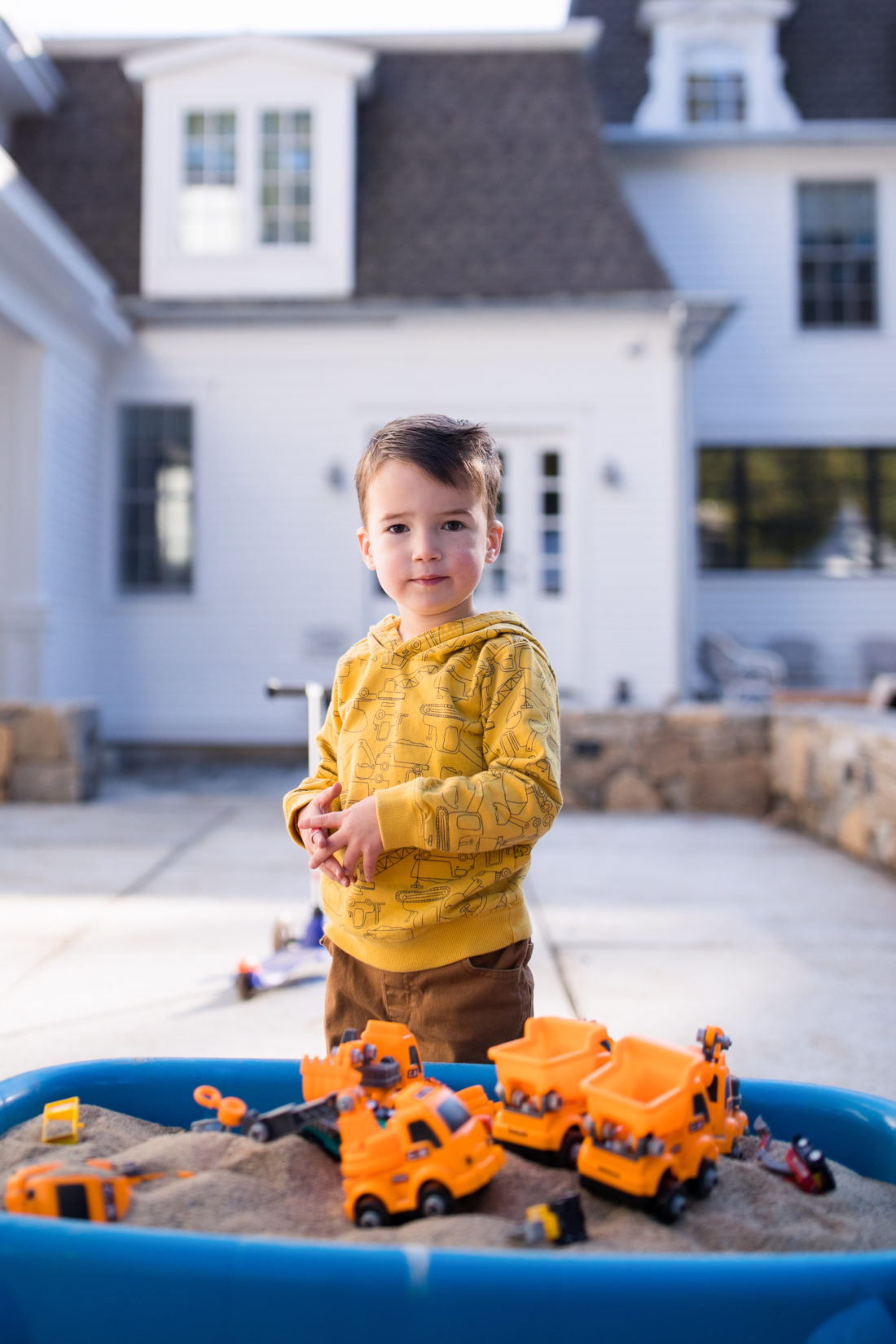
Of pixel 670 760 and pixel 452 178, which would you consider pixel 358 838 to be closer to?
pixel 670 760

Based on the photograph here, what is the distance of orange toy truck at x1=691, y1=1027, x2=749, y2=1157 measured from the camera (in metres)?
1.24

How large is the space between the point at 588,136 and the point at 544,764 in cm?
971

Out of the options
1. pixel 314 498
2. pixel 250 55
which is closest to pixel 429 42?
pixel 250 55

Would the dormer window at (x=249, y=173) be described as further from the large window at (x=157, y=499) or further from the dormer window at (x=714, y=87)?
the dormer window at (x=714, y=87)

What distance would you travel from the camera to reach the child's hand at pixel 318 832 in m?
1.35

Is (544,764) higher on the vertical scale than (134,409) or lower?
lower

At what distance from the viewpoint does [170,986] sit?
9.22ft

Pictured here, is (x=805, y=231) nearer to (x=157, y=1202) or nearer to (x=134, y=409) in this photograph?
(x=134, y=409)

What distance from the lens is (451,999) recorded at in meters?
1.48

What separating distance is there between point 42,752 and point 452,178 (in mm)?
6509

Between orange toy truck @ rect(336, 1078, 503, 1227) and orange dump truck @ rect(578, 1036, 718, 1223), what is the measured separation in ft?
0.41

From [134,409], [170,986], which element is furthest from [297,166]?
[170,986]

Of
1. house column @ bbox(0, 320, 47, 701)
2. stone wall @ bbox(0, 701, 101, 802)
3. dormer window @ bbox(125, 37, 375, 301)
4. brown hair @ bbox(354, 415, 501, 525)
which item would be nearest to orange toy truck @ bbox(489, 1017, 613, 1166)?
brown hair @ bbox(354, 415, 501, 525)

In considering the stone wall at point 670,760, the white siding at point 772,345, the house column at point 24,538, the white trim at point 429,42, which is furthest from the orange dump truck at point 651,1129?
the white siding at point 772,345
